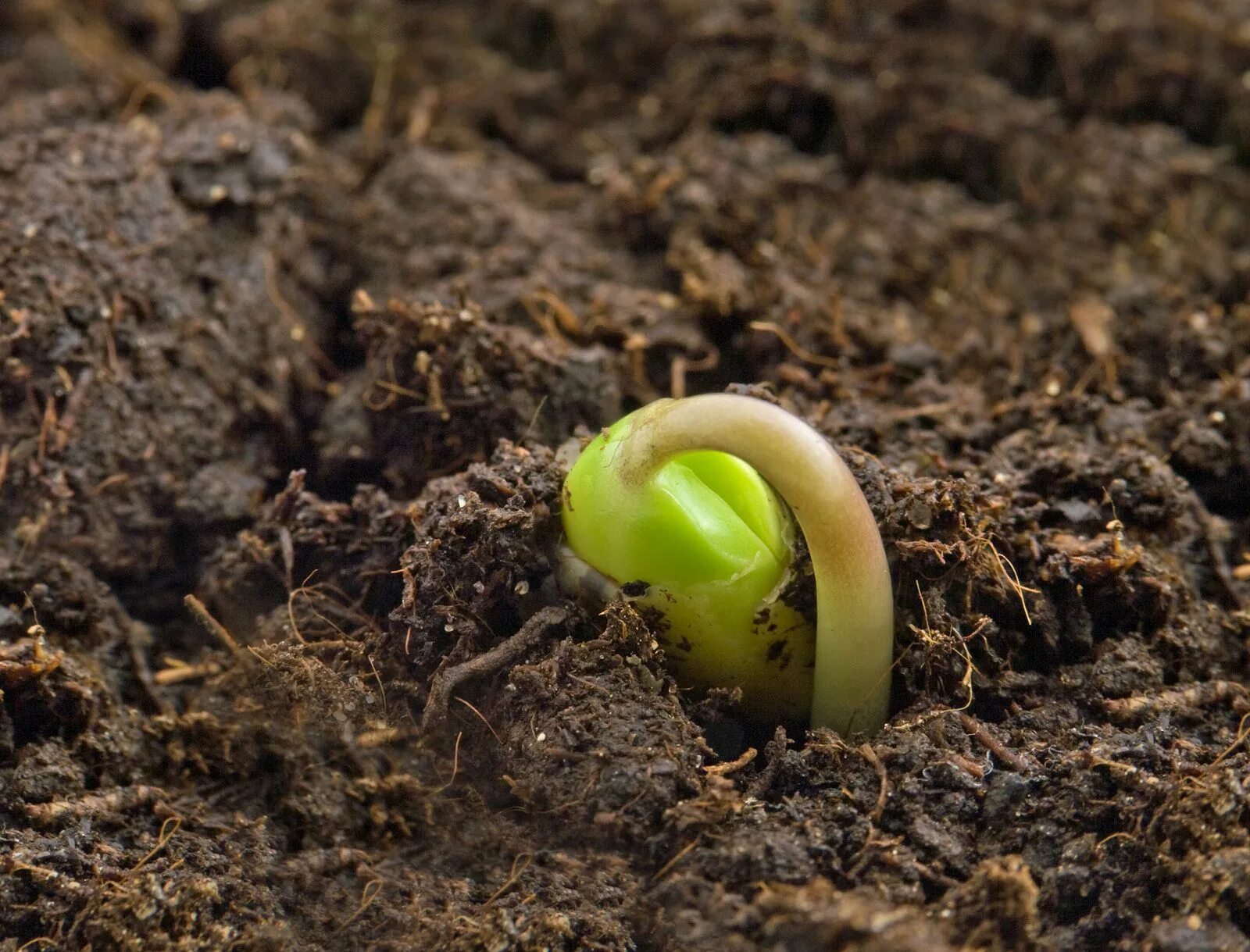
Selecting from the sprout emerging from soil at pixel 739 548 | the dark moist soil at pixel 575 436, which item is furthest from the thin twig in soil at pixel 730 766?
the sprout emerging from soil at pixel 739 548

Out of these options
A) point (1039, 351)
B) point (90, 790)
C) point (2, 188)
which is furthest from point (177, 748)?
point (1039, 351)

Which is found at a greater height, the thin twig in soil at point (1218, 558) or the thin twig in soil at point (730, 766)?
the thin twig in soil at point (1218, 558)

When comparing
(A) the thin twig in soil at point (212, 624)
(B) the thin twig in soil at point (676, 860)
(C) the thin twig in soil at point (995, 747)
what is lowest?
(A) the thin twig in soil at point (212, 624)

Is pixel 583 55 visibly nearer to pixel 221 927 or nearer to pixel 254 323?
pixel 254 323

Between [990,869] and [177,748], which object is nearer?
[990,869]

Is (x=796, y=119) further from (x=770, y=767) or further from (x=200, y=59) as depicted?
(x=770, y=767)

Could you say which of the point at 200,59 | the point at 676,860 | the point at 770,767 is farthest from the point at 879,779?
the point at 200,59

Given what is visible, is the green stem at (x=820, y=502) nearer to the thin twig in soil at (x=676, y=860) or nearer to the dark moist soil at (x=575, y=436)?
the dark moist soil at (x=575, y=436)
